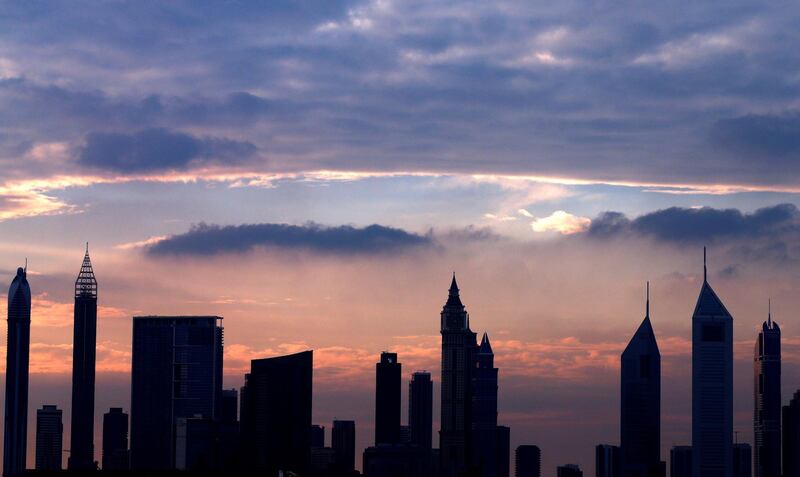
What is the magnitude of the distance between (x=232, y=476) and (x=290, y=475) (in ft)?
146

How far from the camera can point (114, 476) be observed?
164 meters

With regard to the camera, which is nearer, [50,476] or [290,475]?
[290,475]

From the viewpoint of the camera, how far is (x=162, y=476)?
16412 cm

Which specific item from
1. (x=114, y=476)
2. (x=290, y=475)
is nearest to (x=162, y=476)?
(x=114, y=476)

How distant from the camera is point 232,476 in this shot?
178 metres

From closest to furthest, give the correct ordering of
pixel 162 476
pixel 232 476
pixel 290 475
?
pixel 290 475
pixel 162 476
pixel 232 476

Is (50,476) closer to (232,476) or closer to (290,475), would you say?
(232,476)

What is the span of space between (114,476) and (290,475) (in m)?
37.2

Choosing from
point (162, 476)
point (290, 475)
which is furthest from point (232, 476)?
point (290, 475)

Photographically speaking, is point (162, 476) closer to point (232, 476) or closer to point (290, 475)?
point (232, 476)

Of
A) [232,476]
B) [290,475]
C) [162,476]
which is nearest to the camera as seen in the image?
[290,475]

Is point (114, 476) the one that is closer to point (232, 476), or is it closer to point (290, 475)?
point (232, 476)

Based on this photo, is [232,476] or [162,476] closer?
[162,476]

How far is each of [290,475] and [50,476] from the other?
4430cm
